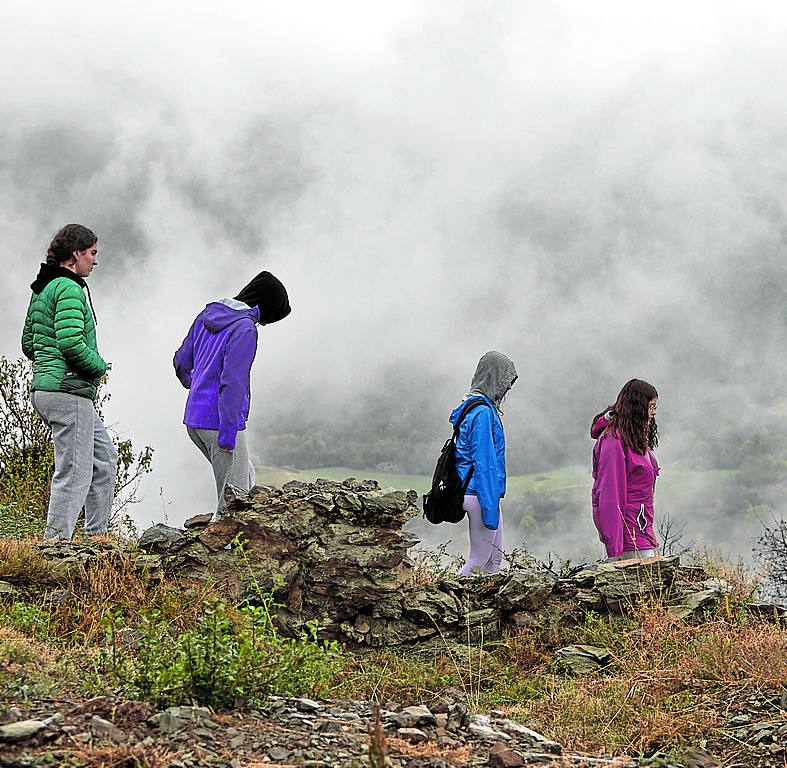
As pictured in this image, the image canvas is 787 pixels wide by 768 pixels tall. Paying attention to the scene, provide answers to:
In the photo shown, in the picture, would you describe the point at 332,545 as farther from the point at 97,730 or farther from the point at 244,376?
the point at 97,730

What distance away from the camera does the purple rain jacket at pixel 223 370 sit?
26.2ft

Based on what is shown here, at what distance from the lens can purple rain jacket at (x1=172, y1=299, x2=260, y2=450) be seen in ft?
26.2

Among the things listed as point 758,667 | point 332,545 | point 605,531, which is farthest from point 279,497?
point 758,667

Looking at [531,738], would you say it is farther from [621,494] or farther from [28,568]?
[28,568]

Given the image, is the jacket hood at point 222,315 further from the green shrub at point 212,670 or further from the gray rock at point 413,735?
the gray rock at point 413,735

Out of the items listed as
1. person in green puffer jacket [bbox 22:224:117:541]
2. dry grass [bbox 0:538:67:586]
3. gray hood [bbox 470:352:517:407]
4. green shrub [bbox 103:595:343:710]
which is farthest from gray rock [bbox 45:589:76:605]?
gray hood [bbox 470:352:517:407]

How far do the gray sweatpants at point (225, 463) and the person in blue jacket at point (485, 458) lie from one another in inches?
76.4

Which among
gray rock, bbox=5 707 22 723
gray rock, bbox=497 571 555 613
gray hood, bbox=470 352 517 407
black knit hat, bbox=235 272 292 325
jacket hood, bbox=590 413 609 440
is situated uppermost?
black knit hat, bbox=235 272 292 325

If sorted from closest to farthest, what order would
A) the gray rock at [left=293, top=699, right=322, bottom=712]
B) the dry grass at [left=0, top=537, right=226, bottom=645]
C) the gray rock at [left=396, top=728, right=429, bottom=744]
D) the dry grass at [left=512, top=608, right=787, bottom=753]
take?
the gray rock at [left=396, top=728, right=429, bottom=744]
the gray rock at [left=293, top=699, right=322, bottom=712]
the dry grass at [left=512, top=608, right=787, bottom=753]
the dry grass at [left=0, top=537, right=226, bottom=645]

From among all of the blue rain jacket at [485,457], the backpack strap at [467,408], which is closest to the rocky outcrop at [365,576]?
the blue rain jacket at [485,457]

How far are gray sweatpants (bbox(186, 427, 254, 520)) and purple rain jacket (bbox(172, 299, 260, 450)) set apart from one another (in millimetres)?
107

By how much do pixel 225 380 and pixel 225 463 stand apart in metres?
0.76

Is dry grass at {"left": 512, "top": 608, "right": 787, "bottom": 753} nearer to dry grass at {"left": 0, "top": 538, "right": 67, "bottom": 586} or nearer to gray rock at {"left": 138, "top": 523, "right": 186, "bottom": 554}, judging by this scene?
gray rock at {"left": 138, "top": 523, "right": 186, "bottom": 554}

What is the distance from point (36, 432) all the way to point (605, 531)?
980 centimetres
